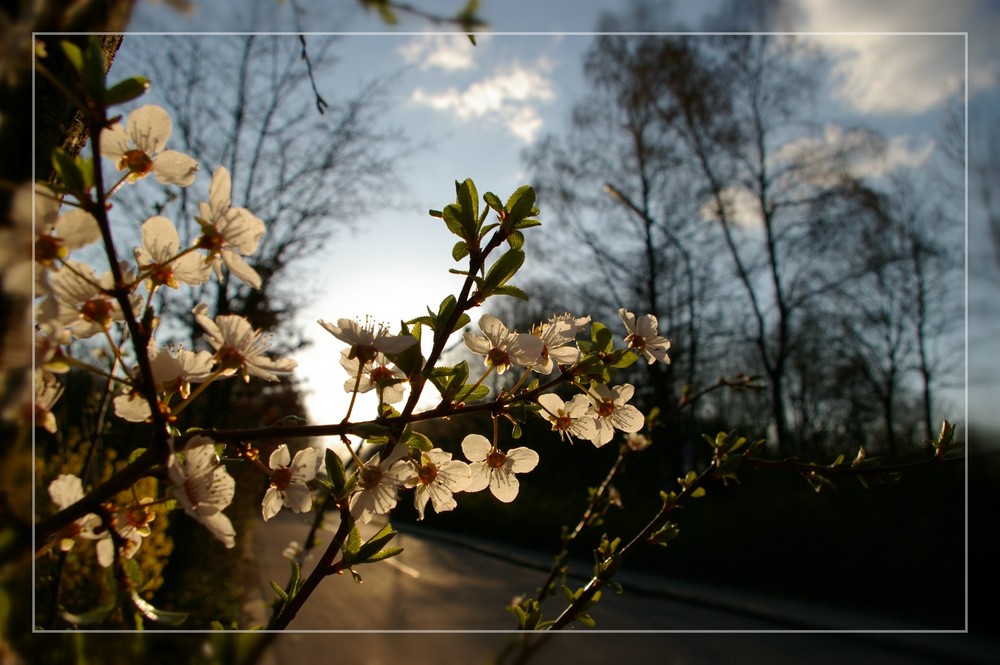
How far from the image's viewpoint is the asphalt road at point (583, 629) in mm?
4887

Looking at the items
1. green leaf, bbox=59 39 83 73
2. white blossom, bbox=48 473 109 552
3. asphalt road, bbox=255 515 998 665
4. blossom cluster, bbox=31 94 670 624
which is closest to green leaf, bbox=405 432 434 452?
blossom cluster, bbox=31 94 670 624

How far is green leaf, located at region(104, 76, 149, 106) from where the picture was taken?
1.08ft

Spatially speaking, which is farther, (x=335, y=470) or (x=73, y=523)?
(x=335, y=470)

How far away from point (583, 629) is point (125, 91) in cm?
513

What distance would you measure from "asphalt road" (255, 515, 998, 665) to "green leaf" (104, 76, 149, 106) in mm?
4179

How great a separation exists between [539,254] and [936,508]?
468 cm

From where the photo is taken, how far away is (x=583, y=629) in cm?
482

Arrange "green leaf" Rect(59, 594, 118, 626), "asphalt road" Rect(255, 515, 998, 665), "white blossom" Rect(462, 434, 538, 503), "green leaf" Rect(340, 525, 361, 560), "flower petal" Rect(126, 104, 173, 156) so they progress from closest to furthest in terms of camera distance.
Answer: "green leaf" Rect(59, 594, 118, 626), "flower petal" Rect(126, 104, 173, 156), "green leaf" Rect(340, 525, 361, 560), "white blossom" Rect(462, 434, 538, 503), "asphalt road" Rect(255, 515, 998, 665)

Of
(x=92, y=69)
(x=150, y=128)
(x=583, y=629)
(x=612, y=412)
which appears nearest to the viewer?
(x=92, y=69)

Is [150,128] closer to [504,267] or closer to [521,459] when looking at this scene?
[504,267]

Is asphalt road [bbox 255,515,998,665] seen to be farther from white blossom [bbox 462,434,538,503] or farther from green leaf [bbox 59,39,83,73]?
green leaf [bbox 59,39,83,73]

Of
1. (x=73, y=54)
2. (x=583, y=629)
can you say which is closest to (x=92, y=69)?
(x=73, y=54)

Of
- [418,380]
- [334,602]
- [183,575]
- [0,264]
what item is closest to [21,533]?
[0,264]

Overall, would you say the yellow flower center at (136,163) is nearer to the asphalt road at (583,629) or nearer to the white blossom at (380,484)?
the white blossom at (380,484)
